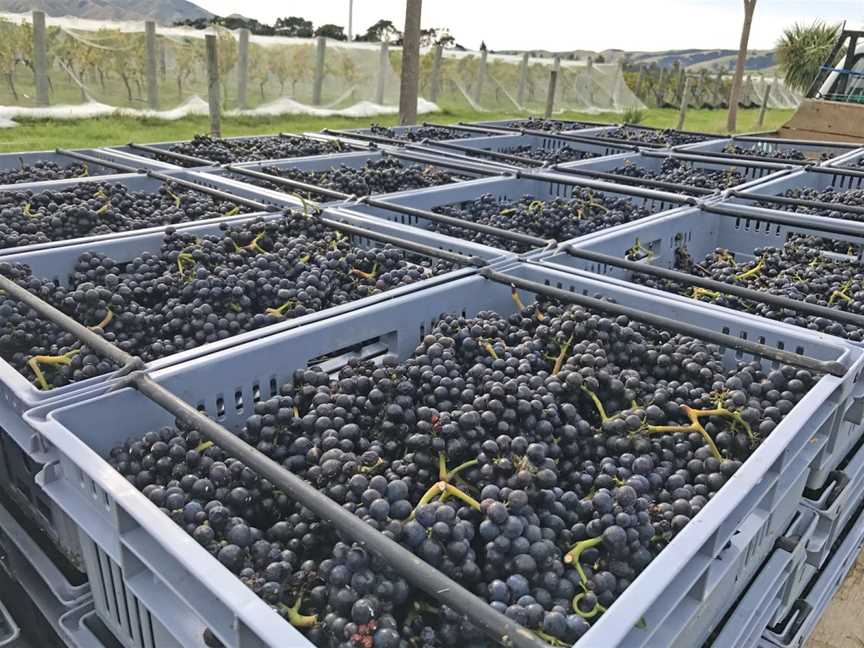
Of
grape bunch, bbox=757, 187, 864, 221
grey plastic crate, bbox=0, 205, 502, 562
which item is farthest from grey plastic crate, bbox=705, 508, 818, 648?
grape bunch, bbox=757, 187, 864, 221

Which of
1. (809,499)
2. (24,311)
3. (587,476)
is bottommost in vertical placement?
(809,499)

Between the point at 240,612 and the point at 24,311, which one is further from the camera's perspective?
the point at 24,311

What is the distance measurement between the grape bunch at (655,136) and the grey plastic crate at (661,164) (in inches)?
19.9

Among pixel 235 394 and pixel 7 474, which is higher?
pixel 235 394

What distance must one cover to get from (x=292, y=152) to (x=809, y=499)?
145 inches

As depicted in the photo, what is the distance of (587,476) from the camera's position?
1.41 meters

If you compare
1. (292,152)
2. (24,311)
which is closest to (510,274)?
(24,311)

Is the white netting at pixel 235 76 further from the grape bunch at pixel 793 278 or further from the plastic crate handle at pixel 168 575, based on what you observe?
the plastic crate handle at pixel 168 575

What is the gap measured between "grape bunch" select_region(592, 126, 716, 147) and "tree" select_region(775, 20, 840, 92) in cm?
1716

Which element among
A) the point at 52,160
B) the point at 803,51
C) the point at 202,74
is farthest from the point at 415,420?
the point at 803,51

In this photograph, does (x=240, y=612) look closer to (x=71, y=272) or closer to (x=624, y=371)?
(x=624, y=371)

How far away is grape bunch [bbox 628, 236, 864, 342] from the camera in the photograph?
2160mm

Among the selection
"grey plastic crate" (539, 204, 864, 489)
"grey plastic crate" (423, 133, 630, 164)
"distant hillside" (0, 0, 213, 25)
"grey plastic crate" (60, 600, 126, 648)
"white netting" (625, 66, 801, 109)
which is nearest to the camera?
"grey plastic crate" (60, 600, 126, 648)

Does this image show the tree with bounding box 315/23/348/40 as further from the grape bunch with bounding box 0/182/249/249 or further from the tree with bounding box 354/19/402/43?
the grape bunch with bounding box 0/182/249/249
